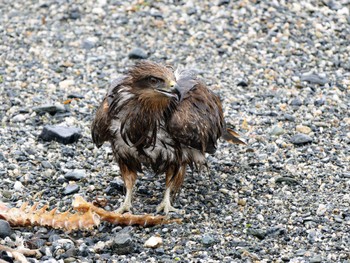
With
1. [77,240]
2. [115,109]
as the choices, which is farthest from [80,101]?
[77,240]

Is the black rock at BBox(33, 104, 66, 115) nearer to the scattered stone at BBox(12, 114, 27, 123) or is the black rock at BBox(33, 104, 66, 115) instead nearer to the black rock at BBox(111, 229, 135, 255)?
the scattered stone at BBox(12, 114, 27, 123)

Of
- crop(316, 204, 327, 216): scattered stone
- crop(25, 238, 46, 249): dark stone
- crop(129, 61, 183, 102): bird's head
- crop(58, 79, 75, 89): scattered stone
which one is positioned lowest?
crop(58, 79, 75, 89): scattered stone

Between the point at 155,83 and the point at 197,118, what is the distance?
55 cm

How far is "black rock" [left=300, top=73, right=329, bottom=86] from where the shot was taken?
408 inches

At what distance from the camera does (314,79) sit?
10.4 metres

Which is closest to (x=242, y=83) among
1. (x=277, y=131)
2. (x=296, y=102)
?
(x=296, y=102)

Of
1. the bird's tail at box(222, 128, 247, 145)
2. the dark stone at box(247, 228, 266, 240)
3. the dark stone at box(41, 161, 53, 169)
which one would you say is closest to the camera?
the dark stone at box(247, 228, 266, 240)

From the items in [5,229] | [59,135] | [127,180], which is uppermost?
[5,229]

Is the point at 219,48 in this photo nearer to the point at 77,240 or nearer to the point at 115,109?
the point at 115,109

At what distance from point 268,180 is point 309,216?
0.90 m

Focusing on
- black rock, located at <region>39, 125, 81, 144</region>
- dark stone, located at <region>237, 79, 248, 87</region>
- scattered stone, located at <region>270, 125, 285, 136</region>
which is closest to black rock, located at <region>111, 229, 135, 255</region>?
black rock, located at <region>39, 125, 81, 144</region>

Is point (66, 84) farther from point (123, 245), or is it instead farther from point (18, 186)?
point (123, 245)

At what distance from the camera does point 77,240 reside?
6809 millimetres

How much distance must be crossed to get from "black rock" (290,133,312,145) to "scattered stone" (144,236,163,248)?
260 centimetres
